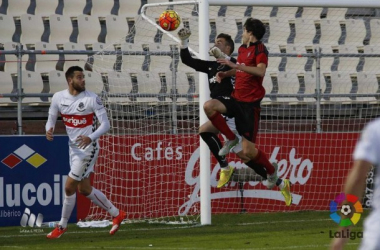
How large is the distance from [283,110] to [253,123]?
432cm

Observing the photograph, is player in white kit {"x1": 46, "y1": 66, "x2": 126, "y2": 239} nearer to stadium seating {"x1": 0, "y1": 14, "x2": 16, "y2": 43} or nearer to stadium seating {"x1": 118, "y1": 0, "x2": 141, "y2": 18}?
stadium seating {"x1": 0, "y1": 14, "x2": 16, "y2": 43}

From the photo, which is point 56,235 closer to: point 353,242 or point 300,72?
point 353,242

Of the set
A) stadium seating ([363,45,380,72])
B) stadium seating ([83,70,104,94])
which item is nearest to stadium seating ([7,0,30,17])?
stadium seating ([83,70,104,94])

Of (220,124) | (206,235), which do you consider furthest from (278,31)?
(206,235)

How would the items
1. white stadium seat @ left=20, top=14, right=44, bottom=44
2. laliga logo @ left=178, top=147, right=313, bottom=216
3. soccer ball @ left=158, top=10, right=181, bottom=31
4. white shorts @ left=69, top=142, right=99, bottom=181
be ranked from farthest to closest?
white stadium seat @ left=20, top=14, right=44, bottom=44 → laliga logo @ left=178, top=147, right=313, bottom=216 → soccer ball @ left=158, top=10, right=181, bottom=31 → white shorts @ left=69, top=142, right=99, bottom=181

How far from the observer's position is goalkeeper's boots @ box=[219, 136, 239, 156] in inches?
398

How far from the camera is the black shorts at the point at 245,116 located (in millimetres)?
10055

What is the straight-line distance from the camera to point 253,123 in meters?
10.1

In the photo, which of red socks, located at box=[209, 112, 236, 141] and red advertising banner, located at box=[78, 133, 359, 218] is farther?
red advertising banner, located at box=[78, 133, 359, 218]

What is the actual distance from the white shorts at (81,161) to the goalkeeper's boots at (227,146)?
1633mm

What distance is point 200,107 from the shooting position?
38.3 ft

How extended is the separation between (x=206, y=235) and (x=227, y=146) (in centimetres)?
113

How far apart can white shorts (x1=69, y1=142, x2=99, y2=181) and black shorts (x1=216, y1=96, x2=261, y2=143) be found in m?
1.80

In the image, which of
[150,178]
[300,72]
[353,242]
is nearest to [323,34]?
[300,72]
